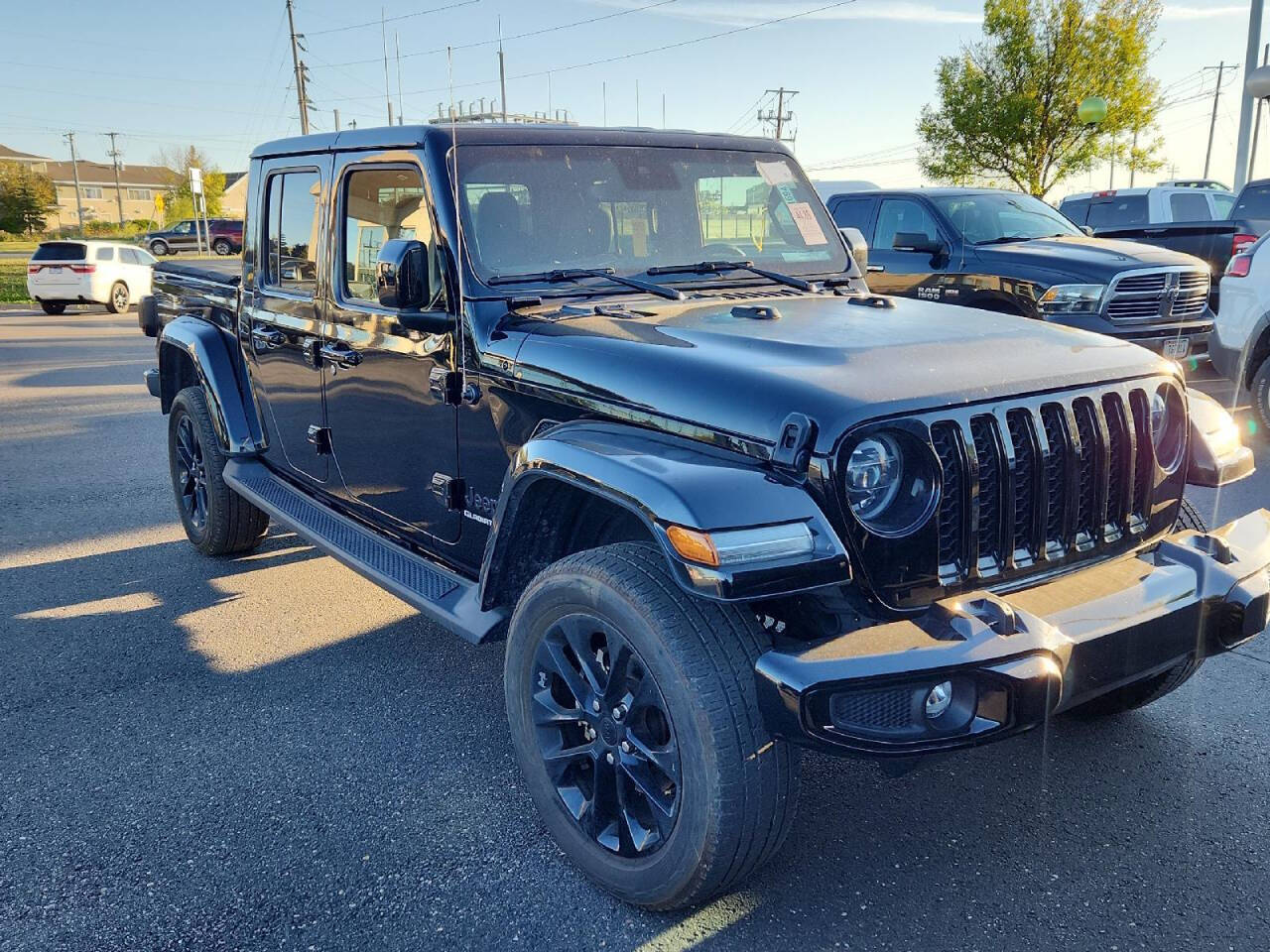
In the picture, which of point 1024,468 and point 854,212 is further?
point 854,212

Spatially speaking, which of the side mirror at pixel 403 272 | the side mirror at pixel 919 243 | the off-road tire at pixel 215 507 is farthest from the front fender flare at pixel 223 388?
the side mirror at pixel 919 243

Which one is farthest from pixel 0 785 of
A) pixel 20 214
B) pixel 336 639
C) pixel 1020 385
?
pixel 20 214

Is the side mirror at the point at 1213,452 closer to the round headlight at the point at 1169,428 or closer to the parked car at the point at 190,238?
the round headlight at the point at 1169,428

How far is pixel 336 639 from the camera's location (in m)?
4.34

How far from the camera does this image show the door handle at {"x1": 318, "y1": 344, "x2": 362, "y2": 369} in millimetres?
3793

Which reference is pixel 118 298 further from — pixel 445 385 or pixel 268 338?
pixel 445 385

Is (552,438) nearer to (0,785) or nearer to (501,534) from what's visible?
(501,534)

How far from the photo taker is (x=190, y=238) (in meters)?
46.6

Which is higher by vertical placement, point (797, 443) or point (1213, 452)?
point (797, 443)

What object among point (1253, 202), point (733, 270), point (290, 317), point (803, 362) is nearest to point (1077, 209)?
point (1253, 202)

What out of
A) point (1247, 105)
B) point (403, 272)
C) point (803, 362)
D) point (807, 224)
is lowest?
point (803, 362)

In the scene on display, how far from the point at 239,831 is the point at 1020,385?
8.04 feet

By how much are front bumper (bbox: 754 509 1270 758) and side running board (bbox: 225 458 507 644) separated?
122 centimetres

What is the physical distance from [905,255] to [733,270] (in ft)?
20.6
